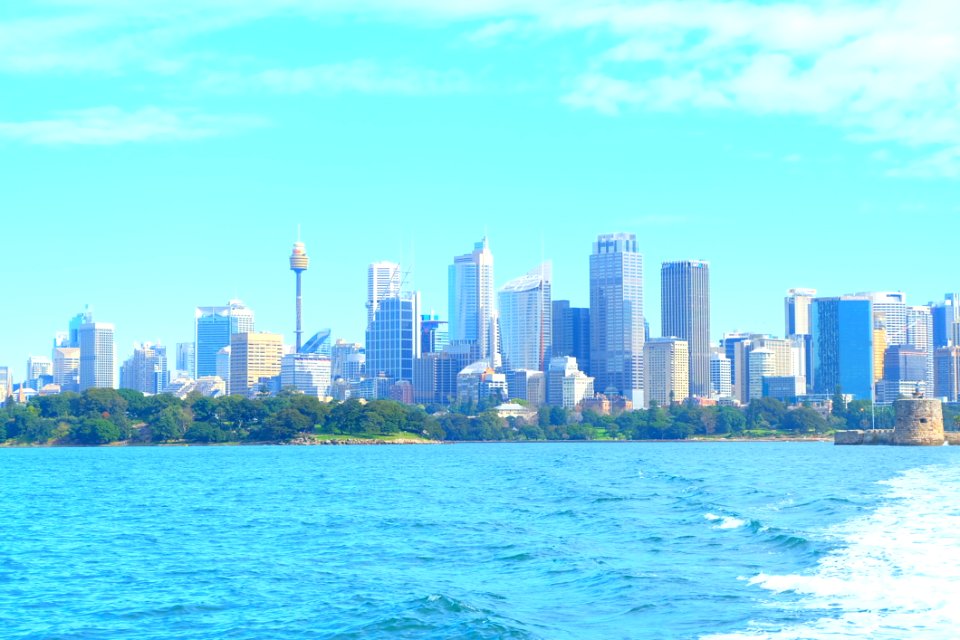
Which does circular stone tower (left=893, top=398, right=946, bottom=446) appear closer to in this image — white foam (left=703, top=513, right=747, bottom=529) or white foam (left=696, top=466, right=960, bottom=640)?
white foam (left=703, top=513, right=747, bottom=529)

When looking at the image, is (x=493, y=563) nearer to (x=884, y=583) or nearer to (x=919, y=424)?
(x=884, y=583)

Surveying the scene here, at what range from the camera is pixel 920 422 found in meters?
162

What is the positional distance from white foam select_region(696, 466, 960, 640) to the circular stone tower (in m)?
118

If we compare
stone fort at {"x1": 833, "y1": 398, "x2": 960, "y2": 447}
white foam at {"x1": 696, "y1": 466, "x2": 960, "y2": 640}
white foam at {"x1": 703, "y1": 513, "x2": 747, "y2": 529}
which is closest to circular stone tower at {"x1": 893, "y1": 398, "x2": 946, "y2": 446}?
stone fort at {"x1": 833, "y1": 398, "x2": 960, "y2": 447}

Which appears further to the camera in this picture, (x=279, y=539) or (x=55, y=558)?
(x=279, y=539)

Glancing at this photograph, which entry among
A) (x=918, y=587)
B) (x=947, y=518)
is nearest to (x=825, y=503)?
(x=947, y=518)

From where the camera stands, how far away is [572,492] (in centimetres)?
7075

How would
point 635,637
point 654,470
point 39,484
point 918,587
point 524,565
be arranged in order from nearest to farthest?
1. point 635,637
2. point 918,587
3. point 524,565
4. point 39,484
5. point 654,470

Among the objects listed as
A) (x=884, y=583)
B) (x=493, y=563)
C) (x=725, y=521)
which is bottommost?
(x=493, y=563)

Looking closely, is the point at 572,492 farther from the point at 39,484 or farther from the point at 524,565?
the point at 39,484

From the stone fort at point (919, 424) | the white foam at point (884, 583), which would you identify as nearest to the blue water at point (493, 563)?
the white foam at point (884, 583)

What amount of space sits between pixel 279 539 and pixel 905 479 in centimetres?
4266

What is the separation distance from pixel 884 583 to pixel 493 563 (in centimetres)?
1257

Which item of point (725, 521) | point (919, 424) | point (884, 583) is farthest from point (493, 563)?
point (919, 424)
